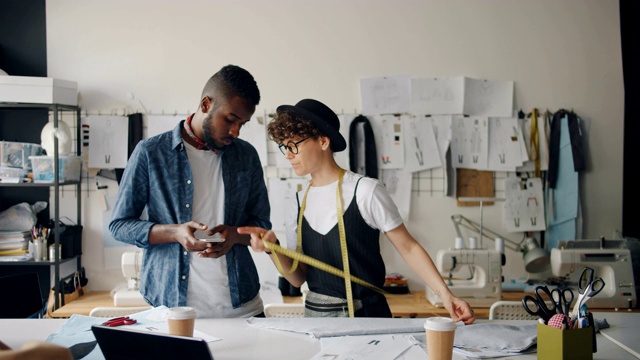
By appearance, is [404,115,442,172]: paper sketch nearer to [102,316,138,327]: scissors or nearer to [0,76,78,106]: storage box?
[0,76,78,106]: storage box

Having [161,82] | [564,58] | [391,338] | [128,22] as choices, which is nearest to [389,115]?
[564,58]

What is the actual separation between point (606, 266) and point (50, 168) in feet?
11.4

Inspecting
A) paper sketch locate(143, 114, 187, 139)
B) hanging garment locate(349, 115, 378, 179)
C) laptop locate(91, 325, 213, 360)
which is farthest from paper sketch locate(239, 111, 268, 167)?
laptop locate(91, 325, 213, 360)

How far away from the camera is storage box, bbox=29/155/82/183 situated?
12.5ft

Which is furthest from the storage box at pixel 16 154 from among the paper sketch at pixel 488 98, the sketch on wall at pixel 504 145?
the sketch on wall at pixel 504 145

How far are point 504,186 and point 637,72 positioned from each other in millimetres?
1193

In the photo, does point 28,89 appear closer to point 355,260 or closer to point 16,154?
point 16,154

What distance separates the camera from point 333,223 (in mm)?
2299

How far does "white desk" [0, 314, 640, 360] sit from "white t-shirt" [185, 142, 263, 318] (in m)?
0.16

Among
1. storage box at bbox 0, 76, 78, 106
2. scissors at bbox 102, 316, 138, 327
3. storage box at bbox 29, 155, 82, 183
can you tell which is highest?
storage box at bbox 0, 76, 78, 106

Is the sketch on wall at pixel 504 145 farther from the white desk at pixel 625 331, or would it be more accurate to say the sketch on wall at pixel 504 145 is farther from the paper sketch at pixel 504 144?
the white desk at pixel 625 331

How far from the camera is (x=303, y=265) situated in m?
2.35

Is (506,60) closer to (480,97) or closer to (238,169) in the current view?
(480,97)

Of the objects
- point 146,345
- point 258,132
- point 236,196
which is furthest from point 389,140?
point 146,345
